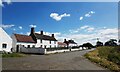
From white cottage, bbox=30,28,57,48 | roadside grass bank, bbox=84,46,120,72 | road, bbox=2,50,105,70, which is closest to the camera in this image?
road, bbox=2,50,105,70

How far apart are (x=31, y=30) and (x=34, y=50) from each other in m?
23.3

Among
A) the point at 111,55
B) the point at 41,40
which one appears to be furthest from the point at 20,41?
the point at 111,55

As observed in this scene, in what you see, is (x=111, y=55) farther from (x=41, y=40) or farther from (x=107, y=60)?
(x=41, y=40)

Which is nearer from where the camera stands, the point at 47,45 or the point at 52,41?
the point at 47,45

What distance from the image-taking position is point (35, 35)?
62.2 m

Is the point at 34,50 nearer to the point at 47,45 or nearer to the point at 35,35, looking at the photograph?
the point at 35,35

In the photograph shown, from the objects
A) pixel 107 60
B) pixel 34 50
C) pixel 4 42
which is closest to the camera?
pixel 107 60

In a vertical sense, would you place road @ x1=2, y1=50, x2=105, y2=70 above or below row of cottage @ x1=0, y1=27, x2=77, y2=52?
below

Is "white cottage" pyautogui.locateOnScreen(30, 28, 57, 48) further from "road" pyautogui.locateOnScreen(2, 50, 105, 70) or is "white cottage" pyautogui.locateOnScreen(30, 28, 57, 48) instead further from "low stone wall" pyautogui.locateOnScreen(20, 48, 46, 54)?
"road" pyautogui.locateOnScreen(2, 50, 105, 70)

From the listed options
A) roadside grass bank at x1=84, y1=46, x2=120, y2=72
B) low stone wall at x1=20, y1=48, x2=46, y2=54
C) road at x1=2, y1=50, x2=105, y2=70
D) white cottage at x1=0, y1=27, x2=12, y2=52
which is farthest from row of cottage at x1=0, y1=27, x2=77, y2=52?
road at x1=2, y1=50, x2=105, y2=70

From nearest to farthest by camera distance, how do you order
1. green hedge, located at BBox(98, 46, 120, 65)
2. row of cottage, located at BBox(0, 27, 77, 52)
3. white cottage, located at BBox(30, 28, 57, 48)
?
green hedge, located at BBox(98, 46, 120, 65)
row of cottage, located at BBox(0, 27, 77, 52)
white cottage, located at BBox(30, 28, 57, 48)

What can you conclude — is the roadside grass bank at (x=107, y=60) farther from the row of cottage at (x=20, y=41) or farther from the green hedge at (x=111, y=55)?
the row of cottage at (x=20, y=41)

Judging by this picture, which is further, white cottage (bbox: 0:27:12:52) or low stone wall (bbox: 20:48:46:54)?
low stone wall (bbox: 20:48:46:54)

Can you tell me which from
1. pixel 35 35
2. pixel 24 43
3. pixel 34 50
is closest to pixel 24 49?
pixel 34 50
